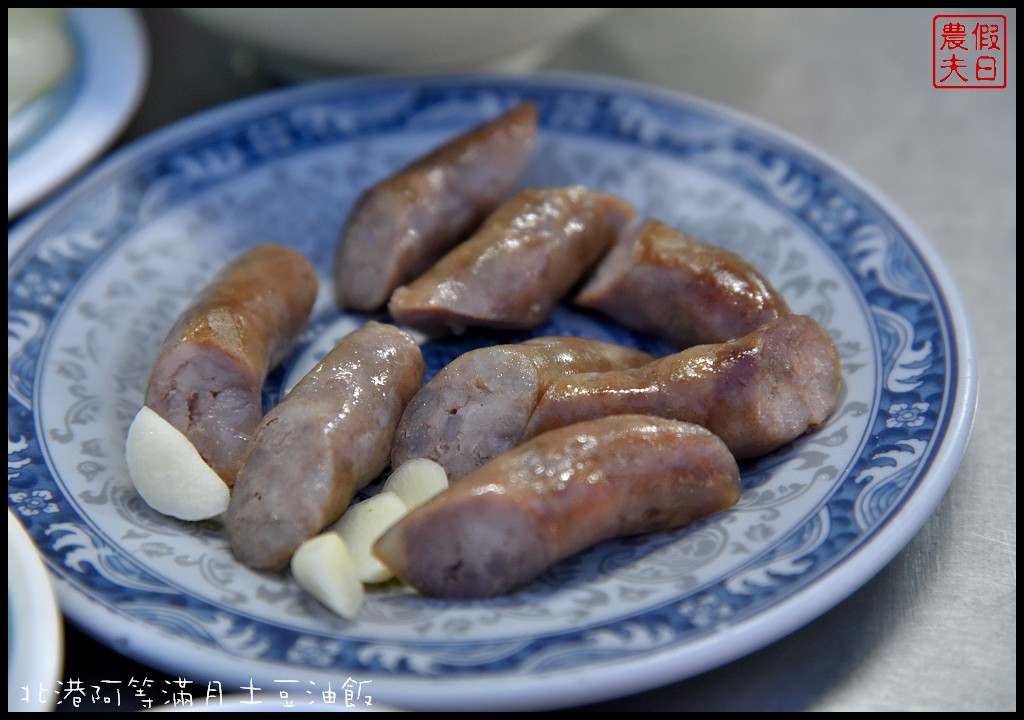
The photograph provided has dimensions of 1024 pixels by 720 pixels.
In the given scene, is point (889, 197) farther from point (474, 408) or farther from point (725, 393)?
point (474, 408)

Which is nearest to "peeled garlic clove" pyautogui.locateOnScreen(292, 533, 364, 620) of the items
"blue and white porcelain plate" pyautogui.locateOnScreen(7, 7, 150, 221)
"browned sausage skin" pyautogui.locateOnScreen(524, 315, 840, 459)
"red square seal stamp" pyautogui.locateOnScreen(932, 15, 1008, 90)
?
"browned sausage skin" pyautogui.locateOnScreen(524, 315, 840, 459)

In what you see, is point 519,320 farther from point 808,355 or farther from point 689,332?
point 808,355

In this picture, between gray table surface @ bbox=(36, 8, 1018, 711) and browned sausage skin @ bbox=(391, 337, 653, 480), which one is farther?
browned sausage skin @ bbox=(391, 337, 653, 480)

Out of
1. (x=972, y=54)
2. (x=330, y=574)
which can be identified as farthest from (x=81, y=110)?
(x=972, y=54)

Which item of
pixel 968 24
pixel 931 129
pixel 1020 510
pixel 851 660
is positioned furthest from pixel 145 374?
pixel 968 24

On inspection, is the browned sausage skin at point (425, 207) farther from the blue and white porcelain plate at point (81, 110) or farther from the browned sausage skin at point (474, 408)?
the blue and white porcelain plate at point (81, 110)

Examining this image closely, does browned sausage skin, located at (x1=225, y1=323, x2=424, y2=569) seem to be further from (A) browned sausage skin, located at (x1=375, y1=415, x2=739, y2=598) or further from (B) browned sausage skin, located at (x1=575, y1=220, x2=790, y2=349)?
(B) browned sausage skin, located at (x1=575, y1=220, x2=790, y2=349)

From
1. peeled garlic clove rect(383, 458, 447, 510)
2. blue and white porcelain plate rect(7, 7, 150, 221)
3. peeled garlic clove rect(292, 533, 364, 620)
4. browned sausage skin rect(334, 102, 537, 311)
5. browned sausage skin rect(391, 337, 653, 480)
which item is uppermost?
blue and white porcelain plate rect(7, 7, 150, 221)
